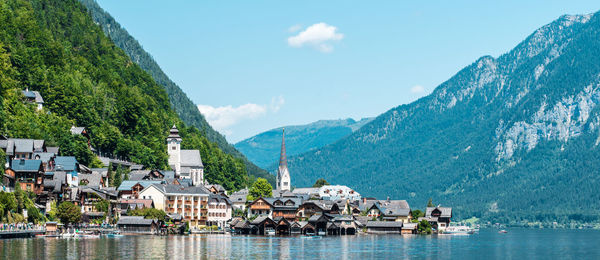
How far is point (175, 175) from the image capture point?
195625mm

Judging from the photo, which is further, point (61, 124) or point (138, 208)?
point (61, 124)

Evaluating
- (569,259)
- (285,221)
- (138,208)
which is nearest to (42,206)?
(138,208)

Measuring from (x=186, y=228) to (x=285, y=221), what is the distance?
2106cm

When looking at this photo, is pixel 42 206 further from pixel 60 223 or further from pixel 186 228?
pixel 186 228

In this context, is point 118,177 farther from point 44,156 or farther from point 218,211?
point 44,156

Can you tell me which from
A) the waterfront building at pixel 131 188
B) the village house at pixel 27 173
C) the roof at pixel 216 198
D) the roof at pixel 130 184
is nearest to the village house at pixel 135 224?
the waterfront building at pixel 131 188

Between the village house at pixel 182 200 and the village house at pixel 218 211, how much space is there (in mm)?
2261

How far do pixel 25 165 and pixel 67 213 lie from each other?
9.35 metres

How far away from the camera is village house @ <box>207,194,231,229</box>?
182 m

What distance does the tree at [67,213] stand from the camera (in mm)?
132750

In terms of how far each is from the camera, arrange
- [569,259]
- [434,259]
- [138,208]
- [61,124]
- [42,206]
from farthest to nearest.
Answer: [61,124] → [138,208] → [42,206] → [569,259] → [434,259]

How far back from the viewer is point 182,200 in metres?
173

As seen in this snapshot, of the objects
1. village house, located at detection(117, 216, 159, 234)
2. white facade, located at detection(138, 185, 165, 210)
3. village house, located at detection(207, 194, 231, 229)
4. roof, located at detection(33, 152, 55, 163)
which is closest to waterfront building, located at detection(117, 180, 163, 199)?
white facade, located at detection(138, 185, 165, 210)

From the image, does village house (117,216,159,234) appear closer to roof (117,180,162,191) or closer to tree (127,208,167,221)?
tree (127,208,167,221)
